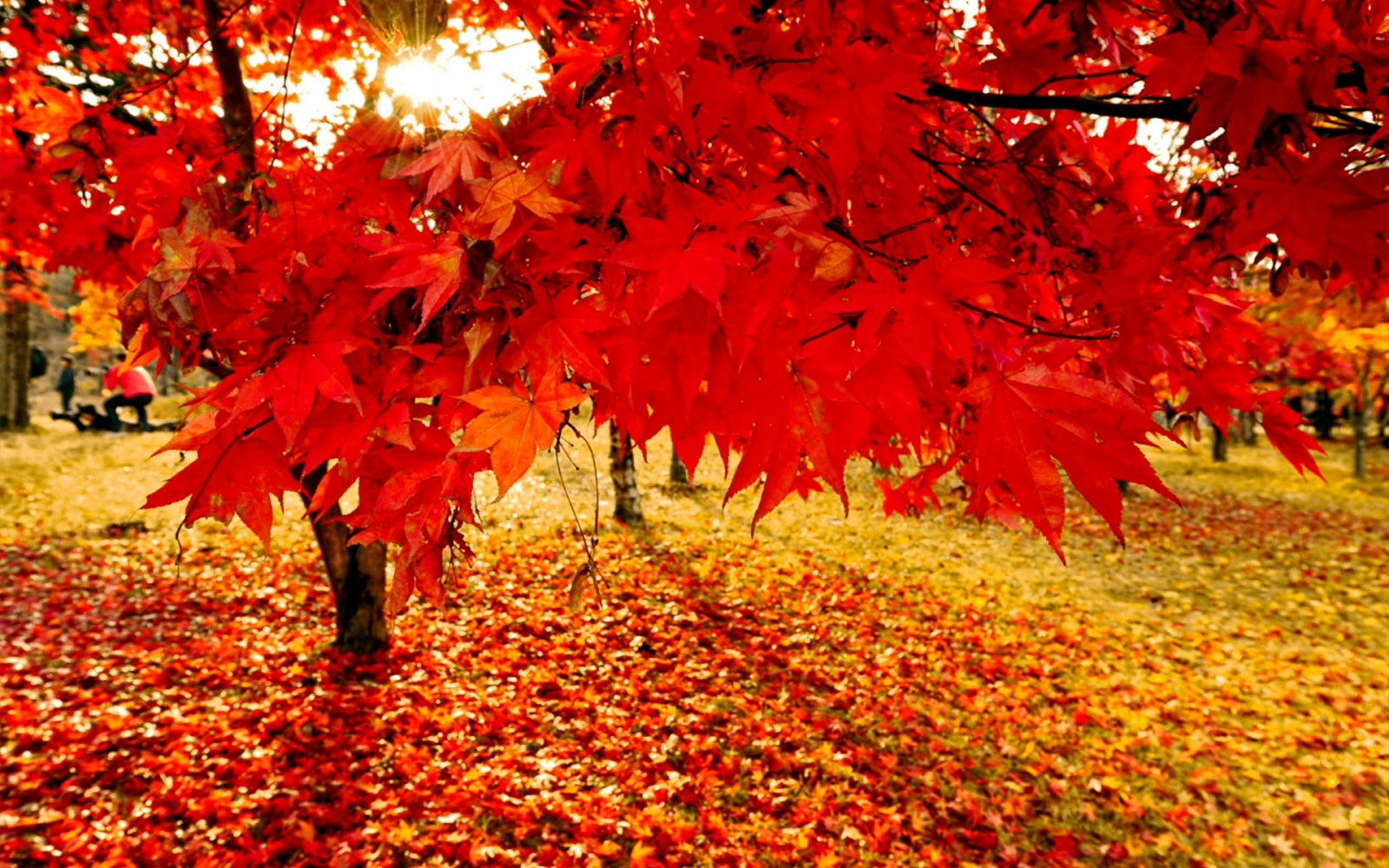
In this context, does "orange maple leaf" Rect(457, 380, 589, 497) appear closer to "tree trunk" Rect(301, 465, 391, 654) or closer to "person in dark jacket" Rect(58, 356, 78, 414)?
Result: "tree trunk" Rect(301, 465, 391, 654)

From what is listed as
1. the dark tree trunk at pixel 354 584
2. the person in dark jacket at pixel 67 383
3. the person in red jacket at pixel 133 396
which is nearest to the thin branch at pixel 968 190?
the dark tree trunk at pixel 354 584

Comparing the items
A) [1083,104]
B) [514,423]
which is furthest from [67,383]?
[1083,104]

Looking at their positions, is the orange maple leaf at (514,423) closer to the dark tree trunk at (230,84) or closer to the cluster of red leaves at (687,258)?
the cluster of red leaves at (687,258)

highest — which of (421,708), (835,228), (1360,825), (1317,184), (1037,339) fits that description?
(1317,184)

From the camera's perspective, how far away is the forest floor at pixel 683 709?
366 cm

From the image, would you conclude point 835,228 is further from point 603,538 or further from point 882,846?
point 603,538

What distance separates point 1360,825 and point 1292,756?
2.43 ft

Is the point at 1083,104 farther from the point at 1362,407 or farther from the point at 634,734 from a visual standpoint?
the point at 1362,407

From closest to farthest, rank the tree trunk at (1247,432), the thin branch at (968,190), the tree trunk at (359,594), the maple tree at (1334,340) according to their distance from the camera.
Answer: the thin branch at (968,190) → the tree trunk at (359,594) → the maple tree at (1334,340) → the tree trunk at (1247,432)

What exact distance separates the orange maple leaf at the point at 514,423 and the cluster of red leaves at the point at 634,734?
3064 millimetres

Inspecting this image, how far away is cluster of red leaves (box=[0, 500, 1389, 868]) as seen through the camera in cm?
361

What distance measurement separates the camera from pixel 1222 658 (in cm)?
648

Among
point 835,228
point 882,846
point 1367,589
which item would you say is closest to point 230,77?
point 835,228

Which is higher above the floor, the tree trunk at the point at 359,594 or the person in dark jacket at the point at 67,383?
the person in dark jacket at the point at 67,383
